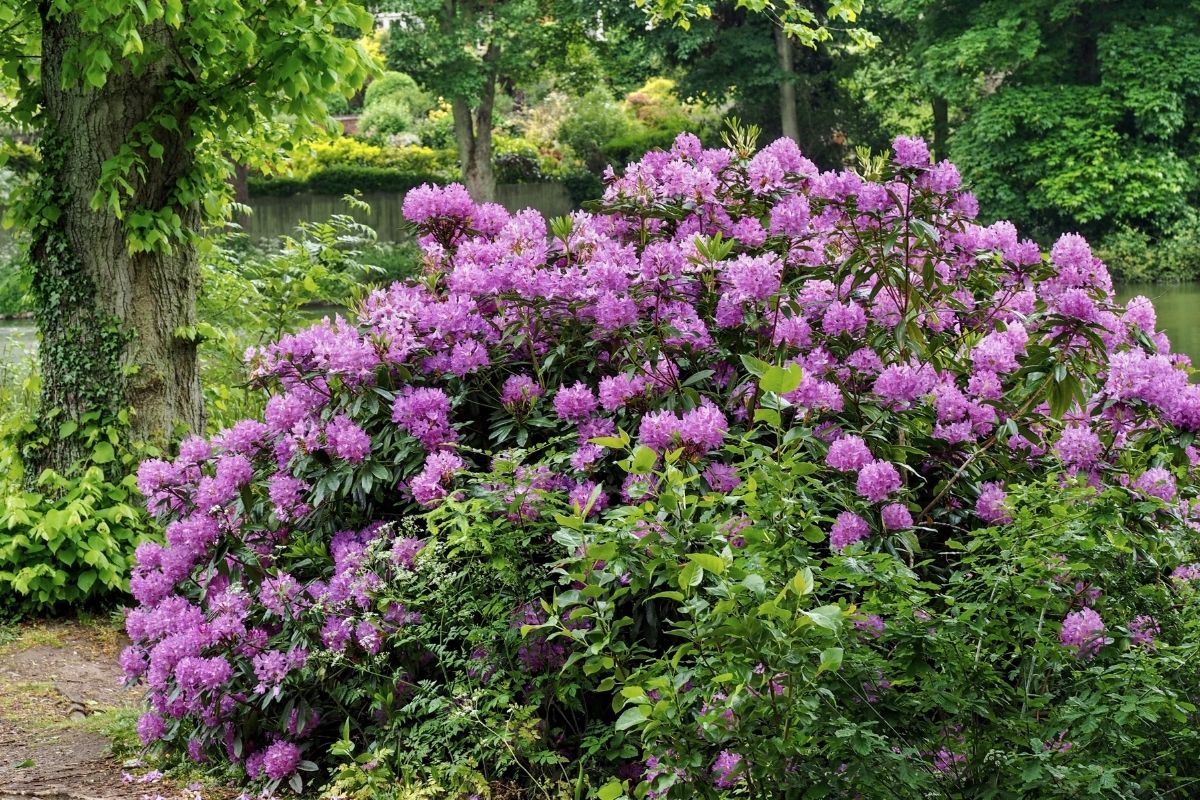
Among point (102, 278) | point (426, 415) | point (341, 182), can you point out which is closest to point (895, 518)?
point (426, 415)

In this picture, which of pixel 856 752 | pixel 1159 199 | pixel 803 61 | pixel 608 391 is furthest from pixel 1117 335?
pixel 803 61

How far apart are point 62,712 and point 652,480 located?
284cm

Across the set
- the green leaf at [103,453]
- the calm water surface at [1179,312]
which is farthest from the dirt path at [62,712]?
the calm water surface at [1179,312]

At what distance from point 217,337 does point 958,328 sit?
3.83 m

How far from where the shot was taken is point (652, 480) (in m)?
3.03

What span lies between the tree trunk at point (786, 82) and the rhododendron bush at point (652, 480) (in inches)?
1028

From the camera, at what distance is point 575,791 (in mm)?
3031

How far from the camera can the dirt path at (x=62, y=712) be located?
3.78 meters

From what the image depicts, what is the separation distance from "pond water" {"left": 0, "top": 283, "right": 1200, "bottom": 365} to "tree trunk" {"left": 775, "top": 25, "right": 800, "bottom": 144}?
956 centimetres

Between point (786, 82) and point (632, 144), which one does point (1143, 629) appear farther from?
point (632, 144)

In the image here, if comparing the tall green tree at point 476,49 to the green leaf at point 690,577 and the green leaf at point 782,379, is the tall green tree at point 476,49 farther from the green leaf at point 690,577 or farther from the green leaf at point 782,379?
the green leaf at point 690,577

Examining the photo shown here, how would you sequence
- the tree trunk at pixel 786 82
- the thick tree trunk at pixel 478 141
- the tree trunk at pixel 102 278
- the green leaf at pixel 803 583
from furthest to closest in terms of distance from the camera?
the tree trunk at pixel 786 82 < the thick tree trunk at pixel 478 141 < the tree trunk at pixel 102 278 < the green leaf at pixel 803 583

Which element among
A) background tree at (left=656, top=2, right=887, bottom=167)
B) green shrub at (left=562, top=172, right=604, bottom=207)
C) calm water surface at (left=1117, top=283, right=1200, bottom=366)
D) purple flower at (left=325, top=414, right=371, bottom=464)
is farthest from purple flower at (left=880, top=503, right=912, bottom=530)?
green shrub at (left=562, top=172, right=604, bottom=207)

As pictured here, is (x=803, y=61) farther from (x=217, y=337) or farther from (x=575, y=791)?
(x=575, y=791)
